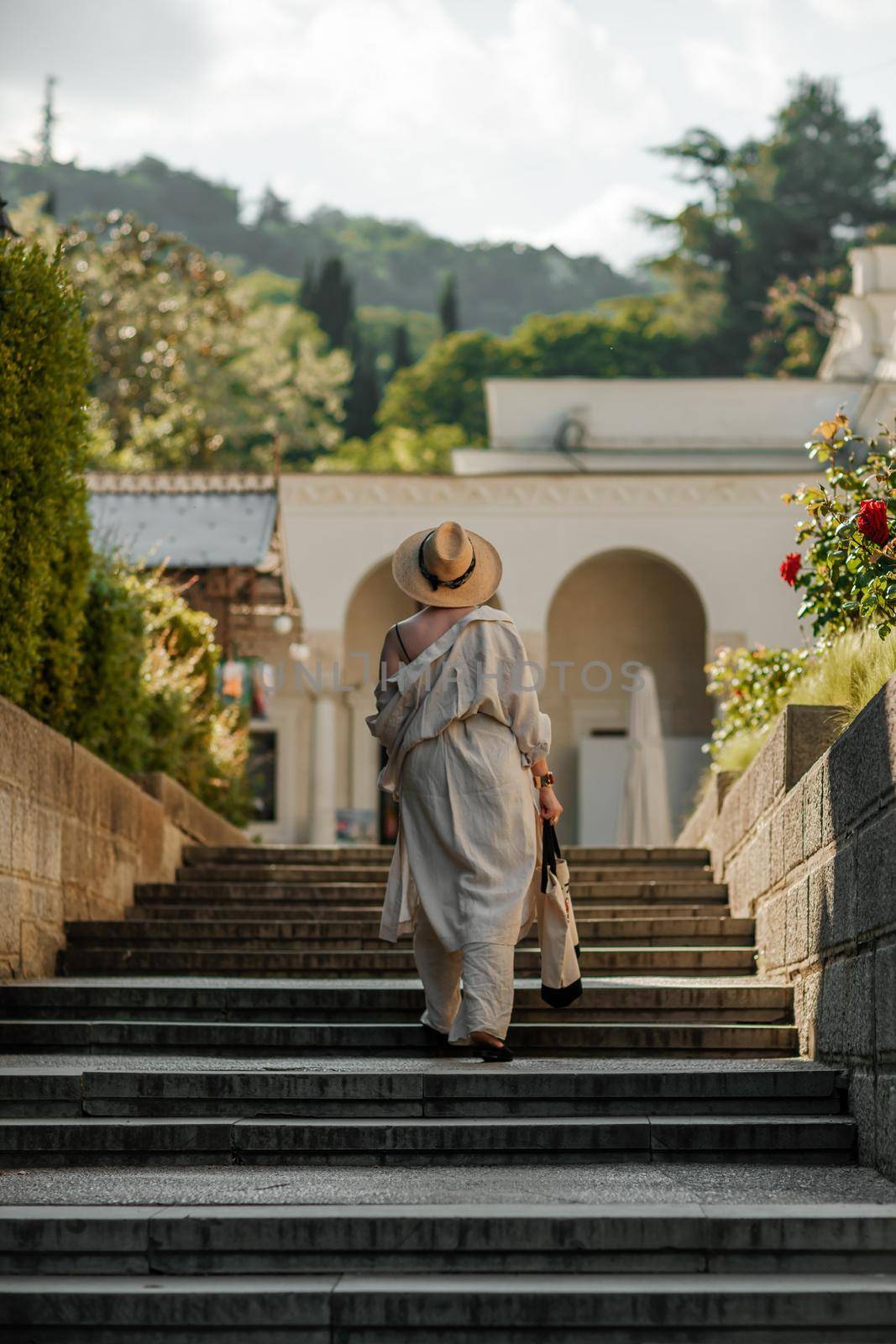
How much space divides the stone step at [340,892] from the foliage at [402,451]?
39729 millimetres

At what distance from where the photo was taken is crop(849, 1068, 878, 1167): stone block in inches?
197

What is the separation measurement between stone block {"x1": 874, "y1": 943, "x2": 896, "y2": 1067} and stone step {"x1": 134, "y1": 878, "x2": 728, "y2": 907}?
172 inches

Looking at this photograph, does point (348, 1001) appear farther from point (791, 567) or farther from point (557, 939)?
point (791, 567)

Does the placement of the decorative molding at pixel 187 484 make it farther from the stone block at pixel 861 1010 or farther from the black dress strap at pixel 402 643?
the stone block at pixel 861 1010

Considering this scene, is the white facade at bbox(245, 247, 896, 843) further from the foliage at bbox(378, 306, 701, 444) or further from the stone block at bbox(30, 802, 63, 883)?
the foliage at bbox(378, 306, 701, 444)

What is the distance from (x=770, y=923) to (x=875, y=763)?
254 cm

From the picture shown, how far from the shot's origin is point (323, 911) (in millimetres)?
9297

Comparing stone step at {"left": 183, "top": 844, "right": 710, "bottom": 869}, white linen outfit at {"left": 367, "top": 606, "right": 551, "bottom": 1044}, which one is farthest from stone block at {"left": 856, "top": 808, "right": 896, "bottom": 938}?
stone step at {"left": 183, "top": 844, "right": 710, "bottom": 869}

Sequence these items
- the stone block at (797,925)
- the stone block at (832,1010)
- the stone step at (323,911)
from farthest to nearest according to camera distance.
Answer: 1. the stone step at (323,911)
2. the stone block at (797,925)
3. the stone block at (832,1010)

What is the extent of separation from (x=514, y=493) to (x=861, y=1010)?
2181 cm

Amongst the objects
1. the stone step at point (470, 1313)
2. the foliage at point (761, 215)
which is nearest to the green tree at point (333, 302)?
the foliage at point (761, 215)

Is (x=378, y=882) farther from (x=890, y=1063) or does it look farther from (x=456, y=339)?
(x=456, y=339)

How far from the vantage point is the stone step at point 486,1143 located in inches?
204

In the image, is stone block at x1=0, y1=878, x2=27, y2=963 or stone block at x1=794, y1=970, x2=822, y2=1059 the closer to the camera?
stone block at x1=794, y1=970, x2=822, y2=1059
